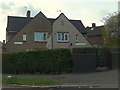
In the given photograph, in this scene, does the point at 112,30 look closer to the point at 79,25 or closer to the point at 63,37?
the point at 63,37

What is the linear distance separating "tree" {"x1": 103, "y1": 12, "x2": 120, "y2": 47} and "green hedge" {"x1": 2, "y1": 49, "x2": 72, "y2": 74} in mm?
16505

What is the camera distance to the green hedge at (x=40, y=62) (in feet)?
95.8

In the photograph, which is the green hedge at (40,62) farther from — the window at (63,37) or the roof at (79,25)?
the roof at (79,25)

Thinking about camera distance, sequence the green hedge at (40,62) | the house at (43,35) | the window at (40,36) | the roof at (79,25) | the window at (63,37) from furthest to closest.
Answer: the roof at (79,25), the window at (40,36), the house at (43,35), the window at (63,37), the green hedge at (40,62)

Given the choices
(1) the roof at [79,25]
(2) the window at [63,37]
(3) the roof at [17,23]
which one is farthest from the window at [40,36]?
(1) the roof at [79,25]

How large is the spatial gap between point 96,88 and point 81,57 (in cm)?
1245

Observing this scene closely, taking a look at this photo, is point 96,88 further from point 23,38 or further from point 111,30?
point 23,38

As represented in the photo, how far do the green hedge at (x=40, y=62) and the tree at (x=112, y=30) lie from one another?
16505mm

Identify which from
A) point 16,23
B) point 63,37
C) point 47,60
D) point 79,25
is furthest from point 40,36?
point 47,60

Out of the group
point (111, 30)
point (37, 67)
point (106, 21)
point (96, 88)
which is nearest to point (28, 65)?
point (37, 67)

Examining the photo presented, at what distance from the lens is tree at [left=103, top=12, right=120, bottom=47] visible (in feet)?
149

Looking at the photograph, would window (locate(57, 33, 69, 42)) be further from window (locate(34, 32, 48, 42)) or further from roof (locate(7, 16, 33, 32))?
roof (locate(7, 16, 33, 32))

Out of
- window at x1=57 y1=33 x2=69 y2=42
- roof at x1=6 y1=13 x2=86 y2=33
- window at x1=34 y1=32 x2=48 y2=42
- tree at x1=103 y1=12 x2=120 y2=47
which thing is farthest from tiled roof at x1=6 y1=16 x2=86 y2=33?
tree at x1=103 y1=12 x2=120 y2=47

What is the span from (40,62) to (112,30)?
20.5m
